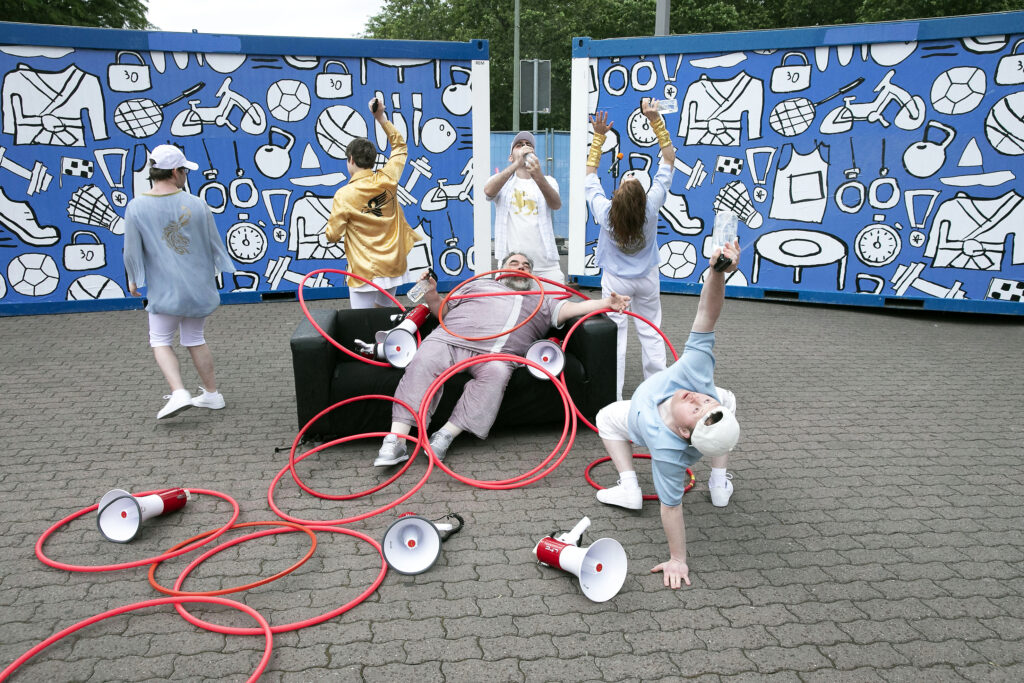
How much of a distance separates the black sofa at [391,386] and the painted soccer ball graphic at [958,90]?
5858mm

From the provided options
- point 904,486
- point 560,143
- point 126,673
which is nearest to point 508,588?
point 126,673

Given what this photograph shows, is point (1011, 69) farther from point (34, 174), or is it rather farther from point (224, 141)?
point (34, 174)

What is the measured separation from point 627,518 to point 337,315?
2.58 m

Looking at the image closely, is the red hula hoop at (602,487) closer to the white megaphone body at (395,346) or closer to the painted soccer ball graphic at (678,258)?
the white megaphone body at (395,346)

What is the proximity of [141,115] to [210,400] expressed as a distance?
4.83 meters

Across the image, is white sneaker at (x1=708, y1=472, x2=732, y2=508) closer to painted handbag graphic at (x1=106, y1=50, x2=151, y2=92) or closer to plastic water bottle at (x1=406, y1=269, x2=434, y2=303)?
plastic water bottle at (x1=406, y1=269, x2=434, y2=303)

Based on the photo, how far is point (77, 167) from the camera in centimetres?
853

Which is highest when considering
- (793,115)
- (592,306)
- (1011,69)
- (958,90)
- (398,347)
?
(1011,69)

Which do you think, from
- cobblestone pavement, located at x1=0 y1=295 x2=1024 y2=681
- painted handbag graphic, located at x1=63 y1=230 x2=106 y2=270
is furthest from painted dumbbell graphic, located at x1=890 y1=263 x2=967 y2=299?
painted handbag graphic, located at x1=63 y1=230 x2=106 y2=270

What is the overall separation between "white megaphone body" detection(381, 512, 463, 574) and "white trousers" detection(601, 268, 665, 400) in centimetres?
223

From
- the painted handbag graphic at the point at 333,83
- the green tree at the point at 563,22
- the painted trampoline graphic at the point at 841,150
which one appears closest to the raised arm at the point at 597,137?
the painted trampoline graphic at the point at 841,150

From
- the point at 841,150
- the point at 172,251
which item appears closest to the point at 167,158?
the point at 172,251

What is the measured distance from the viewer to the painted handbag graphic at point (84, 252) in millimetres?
8711

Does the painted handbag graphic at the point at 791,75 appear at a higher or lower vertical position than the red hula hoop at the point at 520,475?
higher
